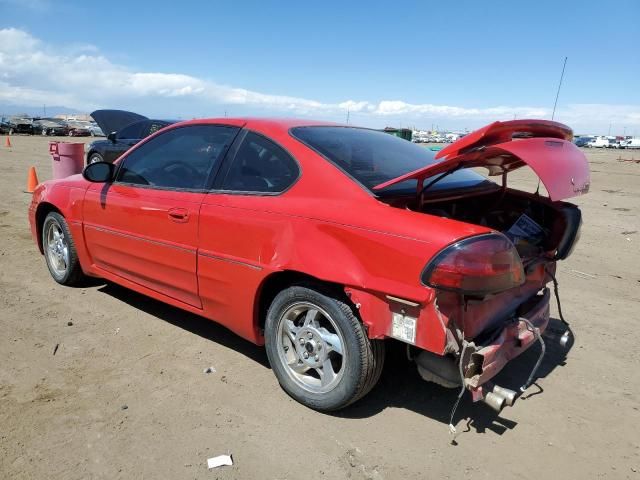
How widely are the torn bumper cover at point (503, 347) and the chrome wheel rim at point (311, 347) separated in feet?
2.14

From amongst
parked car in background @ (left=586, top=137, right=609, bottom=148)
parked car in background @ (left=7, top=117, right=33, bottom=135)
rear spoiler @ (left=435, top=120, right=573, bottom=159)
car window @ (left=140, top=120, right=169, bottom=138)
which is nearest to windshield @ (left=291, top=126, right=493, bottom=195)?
rear spoiler @ (left=435, top=120, right=573, bottom=159)

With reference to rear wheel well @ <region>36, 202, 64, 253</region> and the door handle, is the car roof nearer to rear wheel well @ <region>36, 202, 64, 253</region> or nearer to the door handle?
the door handle

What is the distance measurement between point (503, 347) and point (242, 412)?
1484 mm

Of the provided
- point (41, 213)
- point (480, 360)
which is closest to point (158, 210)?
point (41, 213)

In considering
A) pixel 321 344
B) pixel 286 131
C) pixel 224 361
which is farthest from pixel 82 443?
pixel 286 131

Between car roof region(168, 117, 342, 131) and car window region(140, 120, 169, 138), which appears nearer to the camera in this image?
car roof region(168, 117, 342, 131)

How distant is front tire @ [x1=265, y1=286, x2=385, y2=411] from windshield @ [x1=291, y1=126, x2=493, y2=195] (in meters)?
0.71

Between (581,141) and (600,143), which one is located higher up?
(581,141)

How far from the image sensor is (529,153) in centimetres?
244

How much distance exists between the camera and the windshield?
2963 mm

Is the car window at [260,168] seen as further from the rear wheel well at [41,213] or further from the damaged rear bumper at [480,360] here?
the rear wheel well at [41,213]

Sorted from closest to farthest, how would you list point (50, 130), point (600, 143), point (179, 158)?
point (179, 158), point (50, 130), point (600, 143)

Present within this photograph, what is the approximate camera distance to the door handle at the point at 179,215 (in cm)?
338

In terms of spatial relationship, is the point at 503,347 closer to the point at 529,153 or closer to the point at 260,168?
the point at 529,153
